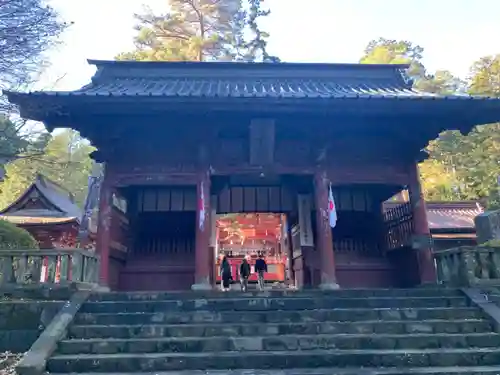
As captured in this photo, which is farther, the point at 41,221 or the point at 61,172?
the point at 61,172

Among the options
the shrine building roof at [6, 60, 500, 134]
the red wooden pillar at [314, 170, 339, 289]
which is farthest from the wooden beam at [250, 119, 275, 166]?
the red wooden pillar at [314, 170, 339, 289]

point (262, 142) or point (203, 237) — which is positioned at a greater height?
point (262, 142)

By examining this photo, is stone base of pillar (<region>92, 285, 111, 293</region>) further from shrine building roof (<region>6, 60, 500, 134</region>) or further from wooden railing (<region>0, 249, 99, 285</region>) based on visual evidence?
shrine building roof (<region>6, 60, 500, 134</region>)

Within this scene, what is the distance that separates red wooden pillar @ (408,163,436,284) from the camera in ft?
32.3

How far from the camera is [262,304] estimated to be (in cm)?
759

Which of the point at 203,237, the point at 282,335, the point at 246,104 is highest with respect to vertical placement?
the point at 246,104

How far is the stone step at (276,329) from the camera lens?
22.1 feet

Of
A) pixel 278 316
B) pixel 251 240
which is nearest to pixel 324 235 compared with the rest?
pixel 278 316

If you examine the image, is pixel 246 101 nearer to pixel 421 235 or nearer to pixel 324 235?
pixel 324 235

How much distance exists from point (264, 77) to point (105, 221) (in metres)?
6.79

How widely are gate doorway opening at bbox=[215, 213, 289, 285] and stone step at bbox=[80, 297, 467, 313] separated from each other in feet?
58.8

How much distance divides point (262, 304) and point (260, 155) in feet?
13.7

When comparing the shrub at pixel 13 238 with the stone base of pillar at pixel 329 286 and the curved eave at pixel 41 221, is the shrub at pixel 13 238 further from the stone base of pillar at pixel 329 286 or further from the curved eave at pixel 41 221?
the curved eave at pixel 41 221

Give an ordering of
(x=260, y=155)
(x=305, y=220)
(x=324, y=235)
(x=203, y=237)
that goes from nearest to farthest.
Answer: (x=203, y=237)
(x=324, y=235)
(x=260, y=155)
(x=305, y=220)
